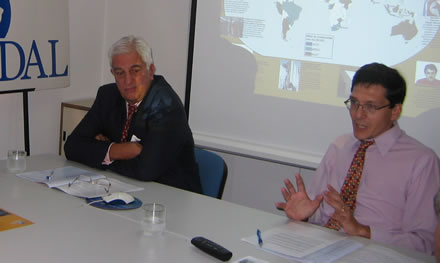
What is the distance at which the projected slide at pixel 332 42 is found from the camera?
322cm

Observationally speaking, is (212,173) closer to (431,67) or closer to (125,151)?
(125,151)

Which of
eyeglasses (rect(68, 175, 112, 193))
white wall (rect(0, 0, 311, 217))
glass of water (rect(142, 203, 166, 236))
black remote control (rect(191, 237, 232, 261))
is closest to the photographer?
black remote control (rect(191, 237, 232, 261))

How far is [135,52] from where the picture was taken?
9.86 feet

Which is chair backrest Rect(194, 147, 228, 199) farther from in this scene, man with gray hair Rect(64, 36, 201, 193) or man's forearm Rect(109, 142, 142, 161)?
man's forearm Rect(109, 142, 142, 161)

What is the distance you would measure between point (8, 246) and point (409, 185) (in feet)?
5.14

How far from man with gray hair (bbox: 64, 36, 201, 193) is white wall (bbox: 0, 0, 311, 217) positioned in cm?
109

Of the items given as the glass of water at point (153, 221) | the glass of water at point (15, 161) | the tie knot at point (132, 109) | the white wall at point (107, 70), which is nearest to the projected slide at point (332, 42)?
the white wall at point (107, 70)

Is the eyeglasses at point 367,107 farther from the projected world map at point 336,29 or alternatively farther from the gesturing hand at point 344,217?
the projected world map at point 336,29

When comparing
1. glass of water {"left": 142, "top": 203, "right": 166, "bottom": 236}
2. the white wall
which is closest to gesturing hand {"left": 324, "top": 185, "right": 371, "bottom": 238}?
glass of water {"left": 142, "top": 203, "right": 166, "bottom": 236}

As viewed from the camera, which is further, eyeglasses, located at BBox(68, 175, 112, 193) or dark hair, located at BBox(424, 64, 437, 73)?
dark hair, located at BBox(424, 64, 437, 73)

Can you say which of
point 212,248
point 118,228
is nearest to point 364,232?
point 212,248

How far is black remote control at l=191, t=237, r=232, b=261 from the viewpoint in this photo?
1.82 m

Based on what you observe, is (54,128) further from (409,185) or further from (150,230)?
(409,185)

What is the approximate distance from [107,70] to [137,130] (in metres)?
2.02
